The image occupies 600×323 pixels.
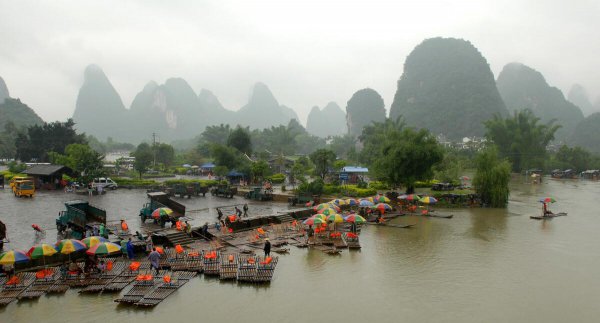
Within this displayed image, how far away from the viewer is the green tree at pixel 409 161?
31656mm

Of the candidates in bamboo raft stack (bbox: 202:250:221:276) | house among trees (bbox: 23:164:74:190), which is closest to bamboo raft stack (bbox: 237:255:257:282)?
bamboo raft stack (bbox: 202:250:221:276)

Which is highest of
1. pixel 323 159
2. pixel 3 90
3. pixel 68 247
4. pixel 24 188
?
pixel 3 90

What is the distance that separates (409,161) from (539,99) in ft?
460

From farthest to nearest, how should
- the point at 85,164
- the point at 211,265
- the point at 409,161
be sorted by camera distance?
the point at 85,164 → the point at 409,161 → the point at 211,265

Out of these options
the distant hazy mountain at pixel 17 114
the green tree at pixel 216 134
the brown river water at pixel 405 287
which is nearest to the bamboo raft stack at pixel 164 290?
the brown river water at pixel 405 287

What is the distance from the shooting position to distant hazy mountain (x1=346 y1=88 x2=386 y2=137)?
472 ft

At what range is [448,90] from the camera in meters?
132

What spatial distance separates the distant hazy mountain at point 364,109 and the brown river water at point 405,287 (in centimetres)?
12334

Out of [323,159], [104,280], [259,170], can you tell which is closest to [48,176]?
[259,170]

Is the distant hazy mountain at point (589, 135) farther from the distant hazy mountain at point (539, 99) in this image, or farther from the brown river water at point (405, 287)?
the brown river water at point (405, 287)

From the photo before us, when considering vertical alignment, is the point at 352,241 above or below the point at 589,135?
below

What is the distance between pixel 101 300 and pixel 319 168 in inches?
1086

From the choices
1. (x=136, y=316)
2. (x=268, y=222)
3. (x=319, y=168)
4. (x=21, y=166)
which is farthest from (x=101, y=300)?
(x=21, y=166)

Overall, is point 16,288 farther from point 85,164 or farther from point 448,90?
point 448,90
